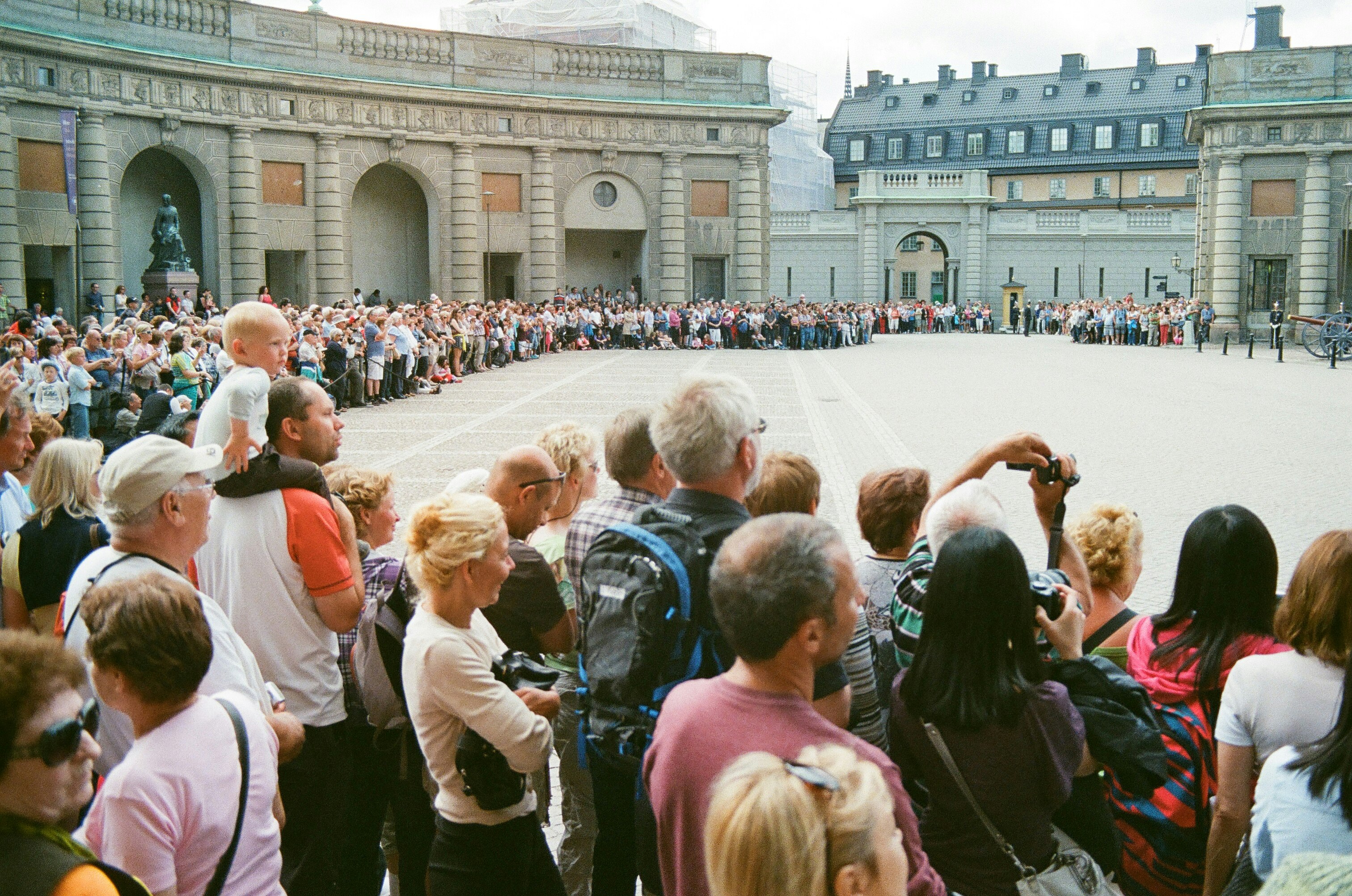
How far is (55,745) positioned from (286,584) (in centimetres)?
212

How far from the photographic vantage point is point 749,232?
151ft

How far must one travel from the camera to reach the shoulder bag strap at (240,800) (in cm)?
302

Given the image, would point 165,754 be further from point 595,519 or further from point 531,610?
point 595,519

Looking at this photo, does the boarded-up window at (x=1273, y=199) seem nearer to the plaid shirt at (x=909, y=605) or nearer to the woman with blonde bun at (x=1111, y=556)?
the woman with blonde bun at (x=1111, y=556)

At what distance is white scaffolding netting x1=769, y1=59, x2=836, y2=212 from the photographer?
6775 centimetres

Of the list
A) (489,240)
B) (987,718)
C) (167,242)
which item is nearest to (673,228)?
(489,240)

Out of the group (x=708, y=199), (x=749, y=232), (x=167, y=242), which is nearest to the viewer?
(x=167, y=242)

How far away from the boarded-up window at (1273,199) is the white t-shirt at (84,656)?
46.2 meters

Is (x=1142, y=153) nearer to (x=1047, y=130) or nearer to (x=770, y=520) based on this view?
(x=1047, y=130)

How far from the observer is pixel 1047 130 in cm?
8194

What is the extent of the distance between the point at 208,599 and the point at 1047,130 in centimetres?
8514

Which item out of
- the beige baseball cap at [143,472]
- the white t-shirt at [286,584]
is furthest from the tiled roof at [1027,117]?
the beige baseball cap at [143,472]

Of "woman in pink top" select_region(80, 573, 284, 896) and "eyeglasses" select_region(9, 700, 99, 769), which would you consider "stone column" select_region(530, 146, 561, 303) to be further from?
"eyeglasses" select_region(9, 700, 99, 769)

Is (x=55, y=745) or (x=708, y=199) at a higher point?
(x=708, y=199)
